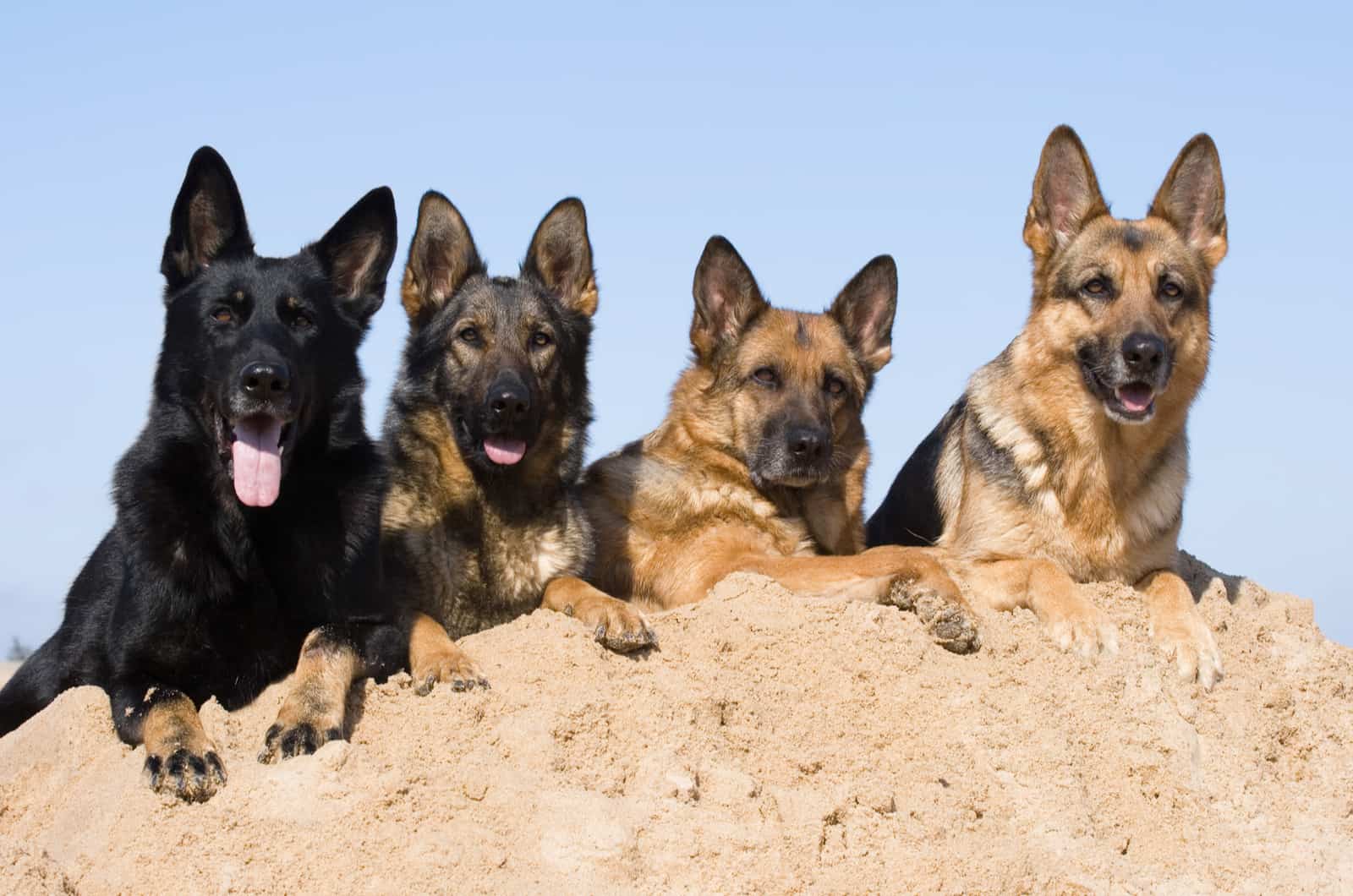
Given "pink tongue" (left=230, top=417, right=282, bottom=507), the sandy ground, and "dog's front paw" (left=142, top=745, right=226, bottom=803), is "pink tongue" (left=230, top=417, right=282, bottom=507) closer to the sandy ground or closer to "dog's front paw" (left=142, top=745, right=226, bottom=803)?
the sandy ground

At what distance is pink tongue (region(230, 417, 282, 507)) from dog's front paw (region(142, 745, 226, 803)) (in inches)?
39.3

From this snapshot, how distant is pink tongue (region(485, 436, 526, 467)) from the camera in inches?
252

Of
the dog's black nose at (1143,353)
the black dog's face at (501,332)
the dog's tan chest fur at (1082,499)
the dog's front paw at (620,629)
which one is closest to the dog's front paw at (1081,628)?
the dog's tan chest fur at (1082,499)

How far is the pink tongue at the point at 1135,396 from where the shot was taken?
6730mm

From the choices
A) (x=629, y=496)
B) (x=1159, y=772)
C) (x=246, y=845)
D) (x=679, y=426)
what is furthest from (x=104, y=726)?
(x=1159, y=772)

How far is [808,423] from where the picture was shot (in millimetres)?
7277

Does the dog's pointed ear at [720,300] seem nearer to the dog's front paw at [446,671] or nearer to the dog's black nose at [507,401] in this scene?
the dog's black nose at [507,401]

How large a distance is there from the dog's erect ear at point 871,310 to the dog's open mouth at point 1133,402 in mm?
1552

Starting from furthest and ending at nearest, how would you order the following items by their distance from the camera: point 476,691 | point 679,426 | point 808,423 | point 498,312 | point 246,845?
point 679,426 < point 808,423 < point 498,312 < point 476,691 < point 246,845

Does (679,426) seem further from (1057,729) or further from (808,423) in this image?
(1057,729)

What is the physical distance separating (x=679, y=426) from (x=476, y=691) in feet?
9.61

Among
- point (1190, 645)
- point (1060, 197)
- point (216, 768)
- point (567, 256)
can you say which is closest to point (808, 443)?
point (567, 256)

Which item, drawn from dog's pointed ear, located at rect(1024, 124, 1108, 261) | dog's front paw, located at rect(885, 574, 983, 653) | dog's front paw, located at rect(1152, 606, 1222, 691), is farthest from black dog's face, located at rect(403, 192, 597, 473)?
dog's front paw, located at rect(1152, 606, 1222, 691)

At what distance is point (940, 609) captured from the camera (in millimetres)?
5977
